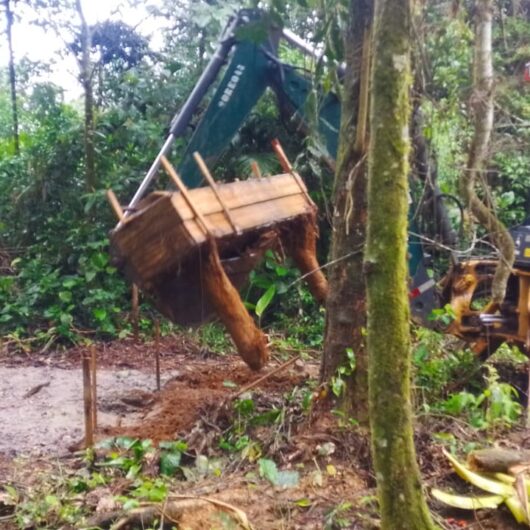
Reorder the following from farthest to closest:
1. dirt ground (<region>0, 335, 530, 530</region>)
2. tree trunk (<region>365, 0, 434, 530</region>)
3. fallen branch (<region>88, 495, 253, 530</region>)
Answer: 1. dirt ground (<region>0, 335, 530, 530</region>)
2. fallen branch (<region>88, 495, 253, 530</region>)
3. tree trunk (<region>365, 0, 434, 530</region>)

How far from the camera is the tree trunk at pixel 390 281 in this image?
2750 mm

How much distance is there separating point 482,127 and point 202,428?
7.92ft

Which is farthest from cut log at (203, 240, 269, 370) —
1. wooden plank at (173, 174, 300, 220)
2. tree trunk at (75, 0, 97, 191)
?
tree trunk at (75, 0, 97, 191)

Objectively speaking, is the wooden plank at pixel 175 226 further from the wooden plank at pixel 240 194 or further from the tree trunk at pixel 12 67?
the tree trunk at pixel 12 67

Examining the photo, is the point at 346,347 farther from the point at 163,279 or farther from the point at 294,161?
the point at 294,161

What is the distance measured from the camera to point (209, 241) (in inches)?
177

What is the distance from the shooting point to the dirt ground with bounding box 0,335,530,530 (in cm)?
358

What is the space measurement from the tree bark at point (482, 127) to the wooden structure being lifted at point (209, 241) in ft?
4.32

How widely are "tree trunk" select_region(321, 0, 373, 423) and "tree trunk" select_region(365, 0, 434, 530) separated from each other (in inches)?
55.8

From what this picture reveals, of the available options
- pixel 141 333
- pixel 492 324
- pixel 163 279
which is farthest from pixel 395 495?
pixel 141 333

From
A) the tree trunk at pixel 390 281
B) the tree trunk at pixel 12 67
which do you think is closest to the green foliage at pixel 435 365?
the tree trunk at pixel 390 281

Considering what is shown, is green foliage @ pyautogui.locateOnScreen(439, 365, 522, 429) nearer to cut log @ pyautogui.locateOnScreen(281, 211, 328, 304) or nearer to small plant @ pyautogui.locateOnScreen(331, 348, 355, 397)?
small plant @ pyautogui.locateOnScreen(331, 348, 355, 397)

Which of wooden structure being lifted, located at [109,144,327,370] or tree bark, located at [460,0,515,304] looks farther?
wooden structure being lifted, located at [109,144,327,370]

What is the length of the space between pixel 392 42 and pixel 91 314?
19.7ft
